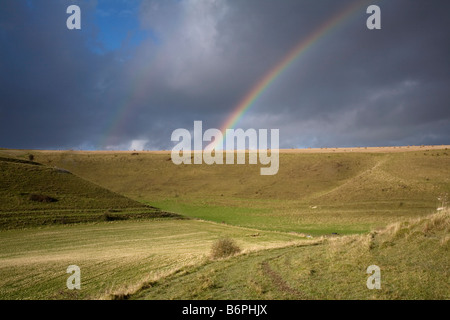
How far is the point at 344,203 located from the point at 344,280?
5650 centimetres

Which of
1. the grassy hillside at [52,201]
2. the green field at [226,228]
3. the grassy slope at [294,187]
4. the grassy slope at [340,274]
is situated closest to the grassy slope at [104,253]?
the green field at [226,228]

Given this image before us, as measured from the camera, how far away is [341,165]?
101125 mm

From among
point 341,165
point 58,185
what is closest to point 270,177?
point 341,165

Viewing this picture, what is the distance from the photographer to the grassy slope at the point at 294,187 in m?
55.4

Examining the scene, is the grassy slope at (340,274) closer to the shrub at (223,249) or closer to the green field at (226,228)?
the green field at (226,228)

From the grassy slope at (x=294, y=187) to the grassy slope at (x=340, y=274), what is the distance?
81.5 feet

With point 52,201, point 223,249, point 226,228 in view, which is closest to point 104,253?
point 223,249

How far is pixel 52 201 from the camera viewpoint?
56344 millimetres

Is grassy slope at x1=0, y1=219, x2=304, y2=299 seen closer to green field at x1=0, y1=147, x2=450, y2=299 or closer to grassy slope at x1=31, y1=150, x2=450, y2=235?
green field at x1=0, y1=147, x2=450, y2=299

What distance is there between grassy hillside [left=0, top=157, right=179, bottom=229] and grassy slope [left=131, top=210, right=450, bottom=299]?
3994 cm

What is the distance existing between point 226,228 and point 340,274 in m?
34.7

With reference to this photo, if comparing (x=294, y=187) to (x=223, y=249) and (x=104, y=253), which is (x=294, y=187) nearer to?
(x=104, y=253)

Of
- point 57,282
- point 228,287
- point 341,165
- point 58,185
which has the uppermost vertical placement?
point 341,165
